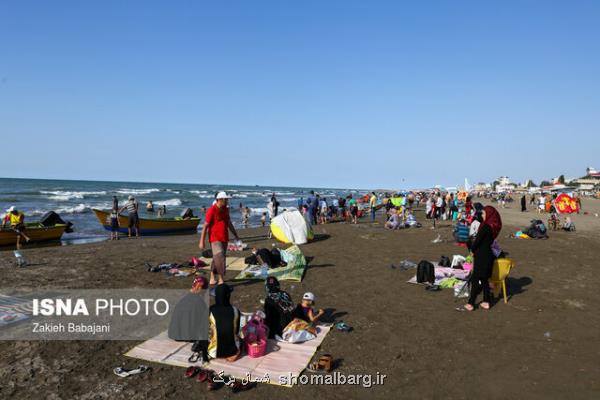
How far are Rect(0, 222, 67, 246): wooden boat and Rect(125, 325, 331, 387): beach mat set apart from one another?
564 inches

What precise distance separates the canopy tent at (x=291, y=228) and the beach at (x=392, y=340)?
3.26 meters

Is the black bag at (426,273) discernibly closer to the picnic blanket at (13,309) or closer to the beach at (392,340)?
the beach at (392,340)

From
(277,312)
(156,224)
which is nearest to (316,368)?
(277,312)

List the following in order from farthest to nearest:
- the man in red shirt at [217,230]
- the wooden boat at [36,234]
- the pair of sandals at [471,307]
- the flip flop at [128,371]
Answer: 1. the wooden boat at [36,234]
2. the man in red shirt at [217,230]
3. the pair of sandals at [471,307]
4. the flip flop at [128,371]

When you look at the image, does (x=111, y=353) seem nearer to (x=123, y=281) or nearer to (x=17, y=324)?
(x=17, y=324)

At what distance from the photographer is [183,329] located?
5.46 meters

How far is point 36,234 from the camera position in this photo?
55.2 feet

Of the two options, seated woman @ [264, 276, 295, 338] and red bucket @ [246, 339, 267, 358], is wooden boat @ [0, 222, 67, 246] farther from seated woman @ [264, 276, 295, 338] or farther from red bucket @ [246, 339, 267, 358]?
red bucket @ [246, 339, 267, 358]

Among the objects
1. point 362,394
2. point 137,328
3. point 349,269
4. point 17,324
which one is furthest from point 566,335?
point 17,324

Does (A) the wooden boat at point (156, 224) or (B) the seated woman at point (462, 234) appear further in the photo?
(A) the wooden boat at point (156, 224)

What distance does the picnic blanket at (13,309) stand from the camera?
626cm

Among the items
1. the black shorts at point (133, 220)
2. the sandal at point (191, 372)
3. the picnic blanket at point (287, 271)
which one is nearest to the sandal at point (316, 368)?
the sandal at point (191, 372)

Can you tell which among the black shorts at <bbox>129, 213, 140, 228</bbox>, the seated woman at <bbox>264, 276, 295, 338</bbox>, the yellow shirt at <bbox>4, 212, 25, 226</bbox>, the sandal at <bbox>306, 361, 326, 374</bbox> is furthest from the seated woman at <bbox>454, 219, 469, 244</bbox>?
the yellow shirt at <bbox>4, 212, 25, 226</bbox>

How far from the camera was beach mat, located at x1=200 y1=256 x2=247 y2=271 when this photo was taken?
35.0 ft
